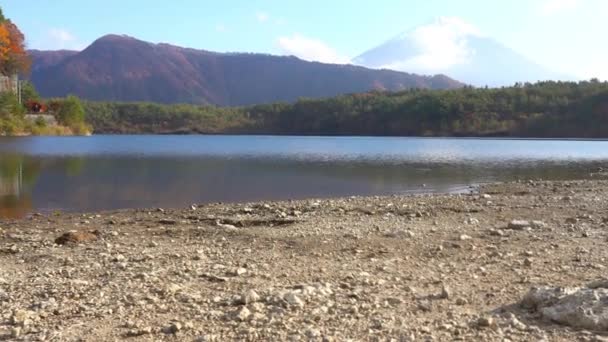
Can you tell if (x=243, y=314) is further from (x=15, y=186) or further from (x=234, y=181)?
(x=234, y=181)

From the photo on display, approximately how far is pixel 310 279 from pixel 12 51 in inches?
4292

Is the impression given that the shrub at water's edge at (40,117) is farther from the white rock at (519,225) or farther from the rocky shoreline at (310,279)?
the white rock at (519,225)

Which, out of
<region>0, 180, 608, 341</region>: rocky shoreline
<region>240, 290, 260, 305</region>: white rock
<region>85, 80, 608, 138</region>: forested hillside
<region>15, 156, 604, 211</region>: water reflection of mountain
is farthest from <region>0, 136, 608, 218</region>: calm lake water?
<region>85, 80, 608, 138</region>: forested hillside

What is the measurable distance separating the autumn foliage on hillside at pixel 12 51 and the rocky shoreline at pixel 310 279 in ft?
316

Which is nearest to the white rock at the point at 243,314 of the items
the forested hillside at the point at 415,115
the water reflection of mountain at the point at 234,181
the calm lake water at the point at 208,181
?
the calm lake water at the point at 208,181

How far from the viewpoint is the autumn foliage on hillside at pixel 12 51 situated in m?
101

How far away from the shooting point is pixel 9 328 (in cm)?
657

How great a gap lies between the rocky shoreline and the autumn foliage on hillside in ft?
316

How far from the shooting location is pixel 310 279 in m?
8.87

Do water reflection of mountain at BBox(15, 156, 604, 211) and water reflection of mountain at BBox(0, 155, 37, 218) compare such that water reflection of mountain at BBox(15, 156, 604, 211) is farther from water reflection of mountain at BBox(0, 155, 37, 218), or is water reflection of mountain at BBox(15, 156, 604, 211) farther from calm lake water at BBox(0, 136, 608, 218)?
water reflection of mountain at BBox(0, 155, 37, 218)

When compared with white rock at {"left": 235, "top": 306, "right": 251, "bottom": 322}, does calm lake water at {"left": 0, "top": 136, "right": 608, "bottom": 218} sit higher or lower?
lower

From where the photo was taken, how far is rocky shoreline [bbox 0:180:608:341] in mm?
6500

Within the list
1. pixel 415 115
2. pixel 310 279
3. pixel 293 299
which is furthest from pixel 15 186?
pixel 415 115

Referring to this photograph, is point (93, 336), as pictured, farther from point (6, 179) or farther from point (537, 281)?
point (6, 179)
